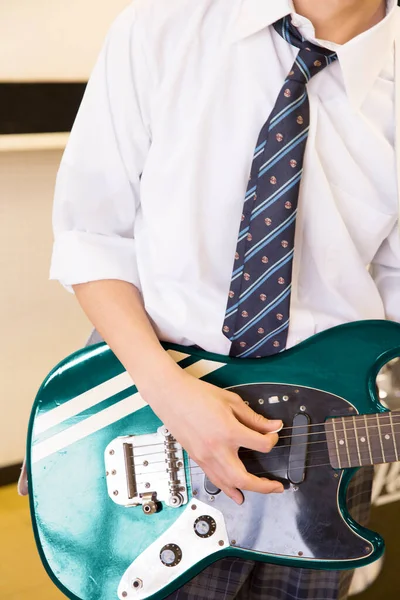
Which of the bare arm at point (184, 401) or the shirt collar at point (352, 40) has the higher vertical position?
the shirt collar at point (352, 40)

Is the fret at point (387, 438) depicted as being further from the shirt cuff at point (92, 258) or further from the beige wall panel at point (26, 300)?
the beige wall panel at point (26, 300)

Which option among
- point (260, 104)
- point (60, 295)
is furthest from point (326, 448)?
point (60, 295)

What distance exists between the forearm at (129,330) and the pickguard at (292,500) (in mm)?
140

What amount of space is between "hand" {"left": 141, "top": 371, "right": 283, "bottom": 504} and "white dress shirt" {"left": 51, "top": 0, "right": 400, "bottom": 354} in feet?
0.34

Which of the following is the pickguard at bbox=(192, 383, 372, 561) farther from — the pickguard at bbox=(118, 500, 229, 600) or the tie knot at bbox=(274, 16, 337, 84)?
the tie knot at bbox=(274, 16, 337, 84)

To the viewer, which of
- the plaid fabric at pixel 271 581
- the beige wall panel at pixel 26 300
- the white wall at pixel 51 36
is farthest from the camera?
the beige wall panel at pixel 26 300

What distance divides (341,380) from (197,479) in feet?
0.89

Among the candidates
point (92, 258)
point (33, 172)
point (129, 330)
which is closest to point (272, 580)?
point (129, 330)

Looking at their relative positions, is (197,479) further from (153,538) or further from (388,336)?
(388,336)

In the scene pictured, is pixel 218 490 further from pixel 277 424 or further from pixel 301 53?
pixel 301 53

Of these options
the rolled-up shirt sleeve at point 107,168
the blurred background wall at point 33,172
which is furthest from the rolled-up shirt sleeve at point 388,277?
the blurred background wall at point 33,172

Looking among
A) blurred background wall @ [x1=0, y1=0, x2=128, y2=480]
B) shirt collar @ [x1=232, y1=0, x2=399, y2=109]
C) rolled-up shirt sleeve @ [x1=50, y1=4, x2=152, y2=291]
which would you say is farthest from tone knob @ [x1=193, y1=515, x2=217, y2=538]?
blurred background wall @ [x1=0, y1=0, x2=128, y2=480]

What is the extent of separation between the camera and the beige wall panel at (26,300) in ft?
6.48

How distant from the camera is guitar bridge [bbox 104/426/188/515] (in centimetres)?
100
